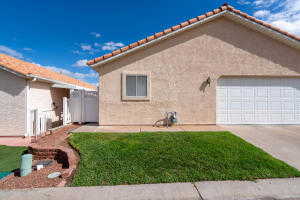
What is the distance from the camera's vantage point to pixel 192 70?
8141mm

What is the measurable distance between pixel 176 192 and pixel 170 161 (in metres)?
1.12

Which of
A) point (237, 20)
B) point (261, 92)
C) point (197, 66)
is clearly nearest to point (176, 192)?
point (197, 66)

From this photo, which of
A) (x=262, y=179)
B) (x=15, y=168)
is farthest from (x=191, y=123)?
(x=15, y=168)

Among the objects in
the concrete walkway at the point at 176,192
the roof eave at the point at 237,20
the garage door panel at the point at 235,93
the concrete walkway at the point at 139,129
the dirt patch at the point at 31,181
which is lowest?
the dirt patch at the point at 31,181

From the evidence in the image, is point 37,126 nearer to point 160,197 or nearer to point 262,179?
point 160,197

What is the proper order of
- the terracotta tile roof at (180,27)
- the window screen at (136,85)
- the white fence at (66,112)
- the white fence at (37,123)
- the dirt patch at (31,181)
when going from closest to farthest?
the dirt patch at (31,181), the white fence at (37,123), the terracotta tile roof at (180,27), the window screen at (136,85), the white fence at (66,112)

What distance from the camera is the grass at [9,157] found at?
4.62 metres

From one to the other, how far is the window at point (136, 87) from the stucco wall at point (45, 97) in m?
4.38

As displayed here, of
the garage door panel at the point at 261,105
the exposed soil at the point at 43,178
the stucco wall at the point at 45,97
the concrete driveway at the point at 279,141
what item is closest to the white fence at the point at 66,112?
the stucco wall at the point at 45,97

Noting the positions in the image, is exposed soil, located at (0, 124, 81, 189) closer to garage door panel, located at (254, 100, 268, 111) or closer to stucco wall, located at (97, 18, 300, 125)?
stucco wall, located at (97, 18, 300, 125)

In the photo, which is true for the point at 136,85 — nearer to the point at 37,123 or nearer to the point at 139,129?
the point at 139,129

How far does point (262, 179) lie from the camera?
3.50 metres

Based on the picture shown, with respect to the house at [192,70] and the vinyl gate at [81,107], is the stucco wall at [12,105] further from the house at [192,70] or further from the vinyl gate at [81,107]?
the house at [192,70]

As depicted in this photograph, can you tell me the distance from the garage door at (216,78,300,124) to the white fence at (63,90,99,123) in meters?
7.00
